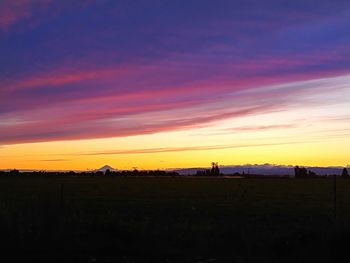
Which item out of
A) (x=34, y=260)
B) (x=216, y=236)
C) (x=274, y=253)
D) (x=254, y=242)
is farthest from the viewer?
(x=216, y=236)

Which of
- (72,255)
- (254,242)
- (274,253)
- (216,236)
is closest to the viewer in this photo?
(72,255)

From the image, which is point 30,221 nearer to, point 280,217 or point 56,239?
point 56,239

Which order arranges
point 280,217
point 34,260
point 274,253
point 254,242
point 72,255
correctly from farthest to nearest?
point 280,217, point 254,242, point 274,253, point 72,255, point 34,260

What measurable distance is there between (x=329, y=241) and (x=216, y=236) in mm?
3640

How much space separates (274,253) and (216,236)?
266 cm

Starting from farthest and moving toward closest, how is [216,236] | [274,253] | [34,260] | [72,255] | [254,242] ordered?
[216,236]
[254,242]
[274,253]
[72,255]
[34,260]

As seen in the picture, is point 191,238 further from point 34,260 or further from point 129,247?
point 34,260

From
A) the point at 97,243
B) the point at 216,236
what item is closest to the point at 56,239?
the point at 97,243

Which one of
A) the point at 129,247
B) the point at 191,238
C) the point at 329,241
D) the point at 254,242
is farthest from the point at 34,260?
the point at 329,241

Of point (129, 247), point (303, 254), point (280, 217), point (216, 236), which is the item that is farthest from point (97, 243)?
point (280, 217)

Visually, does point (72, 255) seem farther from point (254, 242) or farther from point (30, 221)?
point (254, 242)

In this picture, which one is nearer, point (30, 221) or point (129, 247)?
point (129, 247)

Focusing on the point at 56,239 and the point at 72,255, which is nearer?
the point at 72,255

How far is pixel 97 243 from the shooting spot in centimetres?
1289
